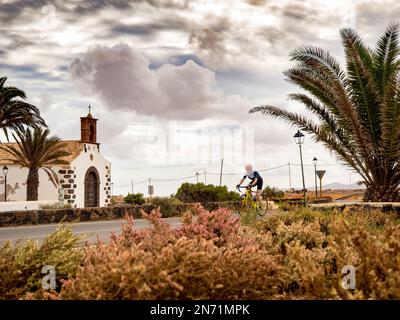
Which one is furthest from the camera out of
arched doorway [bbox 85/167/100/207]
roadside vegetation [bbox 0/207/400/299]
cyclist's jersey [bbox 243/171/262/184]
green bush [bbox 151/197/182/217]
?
arched doorway [bbox 85/167/100/207]

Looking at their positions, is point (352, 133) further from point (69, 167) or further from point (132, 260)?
point (69, 167)

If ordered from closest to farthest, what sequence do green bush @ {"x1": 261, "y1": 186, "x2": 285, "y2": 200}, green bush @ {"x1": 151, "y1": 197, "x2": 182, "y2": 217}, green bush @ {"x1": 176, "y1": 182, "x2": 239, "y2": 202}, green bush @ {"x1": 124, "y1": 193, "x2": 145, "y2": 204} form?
green bush @ {"x1": 151, "y1": 197, "x2": 182, "y2": 217}, green bush @ {"x1": 124, "y1": 193, "x2": 145, "y2": 204}, green bush @ {"x1": 176, "y1": 182, "x2": 239, "y2": 202}, green bush @ {"x1": 261, "y1": 186, "x2": 285, "y2": 200}

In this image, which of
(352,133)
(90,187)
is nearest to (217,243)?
(352,133)

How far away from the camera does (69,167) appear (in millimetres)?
37875

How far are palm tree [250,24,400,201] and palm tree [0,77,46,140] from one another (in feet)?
52.3

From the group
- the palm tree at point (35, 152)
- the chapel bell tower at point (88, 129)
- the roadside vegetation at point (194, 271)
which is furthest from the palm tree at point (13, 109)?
the roadside vegetation at point (194, 271)

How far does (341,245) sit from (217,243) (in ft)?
5.85

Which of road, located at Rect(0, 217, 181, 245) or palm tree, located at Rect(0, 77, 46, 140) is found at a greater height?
palm tree, located at Rect(0, 77, 46, 140)

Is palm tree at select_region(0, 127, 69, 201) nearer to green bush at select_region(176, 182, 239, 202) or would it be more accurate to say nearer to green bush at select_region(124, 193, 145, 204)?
green bush at select_region(124, 193, 145, 204)

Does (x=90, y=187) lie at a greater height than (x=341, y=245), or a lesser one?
greater

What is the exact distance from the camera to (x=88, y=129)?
1644 inches

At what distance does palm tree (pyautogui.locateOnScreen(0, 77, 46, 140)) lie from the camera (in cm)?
2842

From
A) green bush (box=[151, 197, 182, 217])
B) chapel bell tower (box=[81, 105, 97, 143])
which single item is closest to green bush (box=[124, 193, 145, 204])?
chapel bell tower (box=[81, 105, 97, 143])
